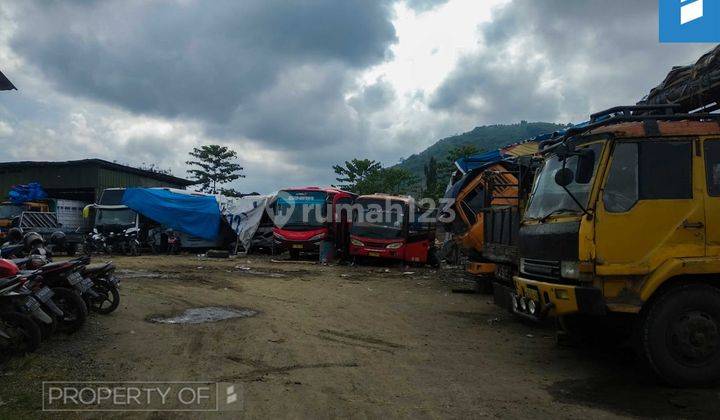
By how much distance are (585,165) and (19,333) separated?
624 cm

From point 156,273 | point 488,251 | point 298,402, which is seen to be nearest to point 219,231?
point 156,273

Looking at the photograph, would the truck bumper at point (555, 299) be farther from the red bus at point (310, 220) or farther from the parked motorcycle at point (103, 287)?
the red bus at point (310, 220)

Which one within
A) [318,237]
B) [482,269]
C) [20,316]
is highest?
[318,237]

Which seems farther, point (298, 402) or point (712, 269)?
point (712, 269)

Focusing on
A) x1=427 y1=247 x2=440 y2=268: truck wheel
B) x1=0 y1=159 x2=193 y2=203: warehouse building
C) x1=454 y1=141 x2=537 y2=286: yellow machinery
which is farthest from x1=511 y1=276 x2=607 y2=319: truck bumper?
x1=0 y1=159 x2=193 y2=203: warehouse building

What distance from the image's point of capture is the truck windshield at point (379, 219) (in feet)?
52.6

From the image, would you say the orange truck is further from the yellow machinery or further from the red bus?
the red bus

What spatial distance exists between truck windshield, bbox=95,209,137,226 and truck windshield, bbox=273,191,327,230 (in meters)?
6.84

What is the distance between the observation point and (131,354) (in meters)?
5.60

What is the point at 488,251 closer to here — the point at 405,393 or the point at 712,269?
the point at 712,269

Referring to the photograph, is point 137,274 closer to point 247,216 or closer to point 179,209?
point 247,216

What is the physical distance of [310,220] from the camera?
18297mm

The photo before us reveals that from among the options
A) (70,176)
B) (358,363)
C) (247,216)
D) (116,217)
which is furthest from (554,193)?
(70,176)

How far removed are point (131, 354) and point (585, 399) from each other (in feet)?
15.5
